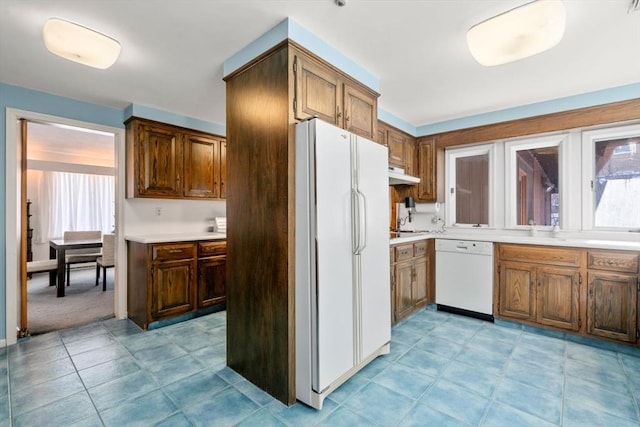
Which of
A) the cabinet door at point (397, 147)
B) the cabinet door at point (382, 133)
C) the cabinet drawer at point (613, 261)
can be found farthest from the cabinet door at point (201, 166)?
the cabinet drawer at point (613, 261)

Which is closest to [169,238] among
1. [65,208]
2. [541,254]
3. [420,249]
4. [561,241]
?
[420,249]

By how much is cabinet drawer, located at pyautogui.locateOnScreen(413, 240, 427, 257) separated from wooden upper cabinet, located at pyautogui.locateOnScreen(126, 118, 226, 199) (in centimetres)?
254

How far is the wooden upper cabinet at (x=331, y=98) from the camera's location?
193 centimetres

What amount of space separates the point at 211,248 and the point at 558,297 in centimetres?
364

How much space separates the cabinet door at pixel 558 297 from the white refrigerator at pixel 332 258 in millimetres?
1875

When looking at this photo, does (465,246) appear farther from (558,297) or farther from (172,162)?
(172,162)

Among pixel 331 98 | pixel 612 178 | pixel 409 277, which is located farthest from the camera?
pixel 409 277

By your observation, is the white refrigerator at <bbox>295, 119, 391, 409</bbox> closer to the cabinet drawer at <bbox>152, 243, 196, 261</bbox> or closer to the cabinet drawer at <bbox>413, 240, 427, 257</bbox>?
the cabinet drawer at <bbox>413, 240, 427, 257</bbox>

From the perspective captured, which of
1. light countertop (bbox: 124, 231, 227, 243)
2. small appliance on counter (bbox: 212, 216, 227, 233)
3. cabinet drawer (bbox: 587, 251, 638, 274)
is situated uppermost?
small appliance on counter (bbox: 212, 216, 227, 233)

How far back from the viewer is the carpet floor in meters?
3.23

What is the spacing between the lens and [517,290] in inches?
122

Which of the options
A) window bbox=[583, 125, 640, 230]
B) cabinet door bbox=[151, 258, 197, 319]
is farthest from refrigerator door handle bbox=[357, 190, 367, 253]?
window bbox=[583, 125, 640, 230]

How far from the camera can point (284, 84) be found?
1878mm

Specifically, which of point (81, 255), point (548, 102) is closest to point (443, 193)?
point (548, 102)
